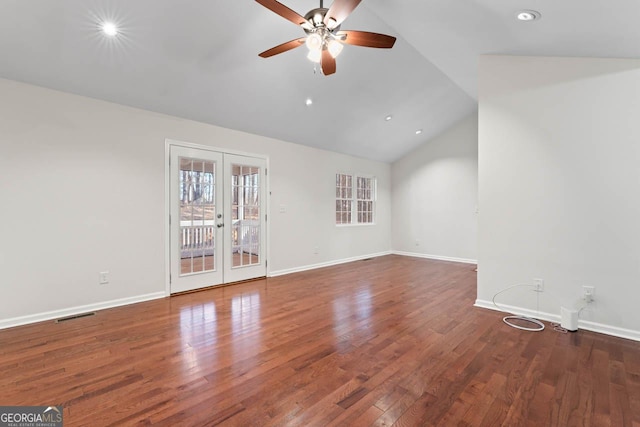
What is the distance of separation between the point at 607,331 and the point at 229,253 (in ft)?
15.7

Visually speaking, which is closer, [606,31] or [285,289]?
[606,31]

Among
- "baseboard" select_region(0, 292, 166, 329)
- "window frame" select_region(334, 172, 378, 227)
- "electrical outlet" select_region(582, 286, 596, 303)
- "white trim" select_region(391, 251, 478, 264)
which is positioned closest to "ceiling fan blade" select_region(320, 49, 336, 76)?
"electrical outlet" select_region(582, 286, 596, 303)

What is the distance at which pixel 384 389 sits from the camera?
2.05 m

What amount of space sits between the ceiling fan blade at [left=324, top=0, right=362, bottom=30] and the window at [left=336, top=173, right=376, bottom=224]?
15.1ft

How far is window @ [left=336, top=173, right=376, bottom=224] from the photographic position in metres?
7.09

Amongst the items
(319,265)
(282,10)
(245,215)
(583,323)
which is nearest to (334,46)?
(282,10)

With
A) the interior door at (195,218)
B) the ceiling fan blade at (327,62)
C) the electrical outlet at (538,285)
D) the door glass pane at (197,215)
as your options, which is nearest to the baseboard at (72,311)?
the interior door at (195,218)

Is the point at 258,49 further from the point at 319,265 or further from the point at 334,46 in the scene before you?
the point at 319,265

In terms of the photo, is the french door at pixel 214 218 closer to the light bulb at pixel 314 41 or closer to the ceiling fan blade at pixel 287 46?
the ceiling fan blade at pixel 287 46

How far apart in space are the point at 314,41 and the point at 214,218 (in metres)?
3.12

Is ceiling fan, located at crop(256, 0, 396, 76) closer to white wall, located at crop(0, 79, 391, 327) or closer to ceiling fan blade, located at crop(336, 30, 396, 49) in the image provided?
ceiling fan blade, located at crop(336, 30, 396, 49)

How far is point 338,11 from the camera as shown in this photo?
227cm

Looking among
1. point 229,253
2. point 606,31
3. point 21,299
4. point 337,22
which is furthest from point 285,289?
point 606,31

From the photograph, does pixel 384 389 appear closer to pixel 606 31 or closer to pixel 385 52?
pixel 606 31
